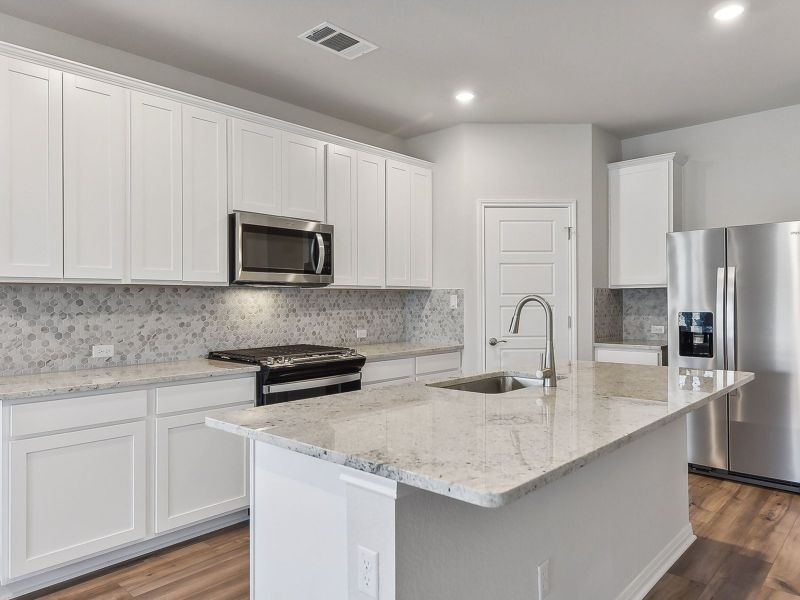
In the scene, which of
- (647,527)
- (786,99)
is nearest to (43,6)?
(647,527)

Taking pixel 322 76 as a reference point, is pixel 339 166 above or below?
below

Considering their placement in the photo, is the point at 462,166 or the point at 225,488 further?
the point at 462,166

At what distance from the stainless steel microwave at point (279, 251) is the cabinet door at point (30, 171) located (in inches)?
37.8

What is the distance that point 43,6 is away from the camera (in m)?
2.78

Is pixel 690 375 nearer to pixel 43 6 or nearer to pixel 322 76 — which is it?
pixel 322 76

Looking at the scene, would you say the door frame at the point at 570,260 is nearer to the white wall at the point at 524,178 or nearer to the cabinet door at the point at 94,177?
the white wall at the point at 524,178

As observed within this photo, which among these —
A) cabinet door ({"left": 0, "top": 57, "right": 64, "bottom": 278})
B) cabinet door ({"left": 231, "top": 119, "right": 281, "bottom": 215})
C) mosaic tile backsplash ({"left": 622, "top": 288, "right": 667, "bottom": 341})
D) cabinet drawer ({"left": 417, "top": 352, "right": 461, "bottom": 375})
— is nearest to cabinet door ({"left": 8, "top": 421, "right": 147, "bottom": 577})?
cabinet door ({"left": 0, "top": 57, "right": 64, "bottom": 278})

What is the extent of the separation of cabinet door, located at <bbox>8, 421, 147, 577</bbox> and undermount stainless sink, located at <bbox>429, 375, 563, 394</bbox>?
1.58 m

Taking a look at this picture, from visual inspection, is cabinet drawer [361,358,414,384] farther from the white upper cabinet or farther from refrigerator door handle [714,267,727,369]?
refrigerator door handle [714,267,727,369]

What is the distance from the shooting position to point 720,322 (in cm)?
393

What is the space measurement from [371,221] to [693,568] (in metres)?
3.03

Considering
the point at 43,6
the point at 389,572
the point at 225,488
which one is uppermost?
the point at 43,6

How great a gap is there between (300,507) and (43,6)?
2790 millimetres

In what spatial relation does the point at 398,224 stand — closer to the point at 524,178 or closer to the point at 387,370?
the point at 524,178
